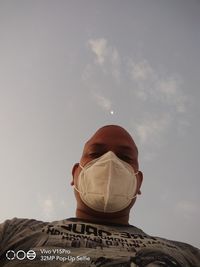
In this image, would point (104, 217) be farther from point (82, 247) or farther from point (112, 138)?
point (112, 138)

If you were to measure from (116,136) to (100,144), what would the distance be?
19 centimetres

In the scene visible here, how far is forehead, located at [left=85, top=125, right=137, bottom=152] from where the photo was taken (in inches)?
108

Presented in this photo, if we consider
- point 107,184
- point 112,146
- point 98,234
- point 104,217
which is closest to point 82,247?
point 98,234

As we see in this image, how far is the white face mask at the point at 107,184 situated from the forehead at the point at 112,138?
0.51ft

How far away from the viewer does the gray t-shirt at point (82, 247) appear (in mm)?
1635

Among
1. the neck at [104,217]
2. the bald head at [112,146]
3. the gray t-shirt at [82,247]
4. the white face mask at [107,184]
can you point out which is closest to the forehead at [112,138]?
the bald head at [112,146]

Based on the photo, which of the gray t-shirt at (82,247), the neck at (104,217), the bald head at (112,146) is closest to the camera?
the gray t-shirt at (82,247)

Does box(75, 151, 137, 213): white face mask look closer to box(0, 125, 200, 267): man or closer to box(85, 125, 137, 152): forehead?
box(0, 125, 200, 267): man

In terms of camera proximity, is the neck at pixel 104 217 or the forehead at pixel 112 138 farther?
the forehead at pixel 112 138

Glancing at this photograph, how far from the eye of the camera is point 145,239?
194 centimetres

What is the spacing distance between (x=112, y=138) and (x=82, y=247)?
1.26 m

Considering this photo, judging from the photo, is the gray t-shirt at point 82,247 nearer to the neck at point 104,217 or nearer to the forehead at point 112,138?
the neck at point 104,217

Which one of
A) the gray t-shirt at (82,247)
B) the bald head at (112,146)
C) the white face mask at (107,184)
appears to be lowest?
the gray t-shirt at (82,247)

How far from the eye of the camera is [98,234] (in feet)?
6.14
